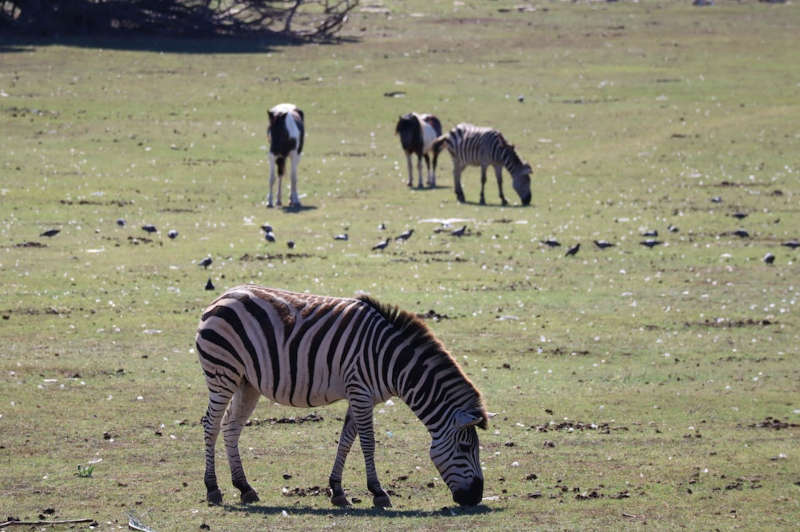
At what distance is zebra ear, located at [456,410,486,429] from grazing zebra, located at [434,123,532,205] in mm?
20468

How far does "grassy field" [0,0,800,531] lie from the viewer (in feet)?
36.3

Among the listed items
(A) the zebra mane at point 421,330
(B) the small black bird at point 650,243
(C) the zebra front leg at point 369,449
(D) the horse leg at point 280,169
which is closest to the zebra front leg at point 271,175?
(D) the horse leg at point 280,169

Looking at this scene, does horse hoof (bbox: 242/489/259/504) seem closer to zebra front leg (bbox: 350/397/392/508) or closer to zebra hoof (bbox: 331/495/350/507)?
zebra hoof (bbox: 331/495/350/507)

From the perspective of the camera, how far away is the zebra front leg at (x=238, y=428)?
413 inches

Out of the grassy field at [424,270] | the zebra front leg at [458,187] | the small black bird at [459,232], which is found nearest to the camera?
the grassy field at [424,270]

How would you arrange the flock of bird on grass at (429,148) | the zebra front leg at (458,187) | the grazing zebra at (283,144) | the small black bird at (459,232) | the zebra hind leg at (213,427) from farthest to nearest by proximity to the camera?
the zebra front leg at (458,187) < the flock of bird on grass at (429,148) < the grazing zebra at (283,144) < the small black bird at (459,232) < the zebra hind leg at (213,427)

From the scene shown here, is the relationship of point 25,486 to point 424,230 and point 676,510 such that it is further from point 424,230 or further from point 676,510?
point 424,230

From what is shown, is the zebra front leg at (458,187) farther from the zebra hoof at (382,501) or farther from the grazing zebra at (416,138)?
the zebra hoof at (382,501)

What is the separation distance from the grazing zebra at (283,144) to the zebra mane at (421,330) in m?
18.9

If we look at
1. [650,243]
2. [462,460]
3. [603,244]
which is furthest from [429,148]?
[462,460]

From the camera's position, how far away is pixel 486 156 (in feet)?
102

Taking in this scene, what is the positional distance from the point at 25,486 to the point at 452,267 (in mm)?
12628

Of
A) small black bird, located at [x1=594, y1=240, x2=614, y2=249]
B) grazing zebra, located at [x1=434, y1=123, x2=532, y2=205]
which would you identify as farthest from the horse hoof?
grazing zebra, located at [x1=434, y1=123, x2=532, y2=205]

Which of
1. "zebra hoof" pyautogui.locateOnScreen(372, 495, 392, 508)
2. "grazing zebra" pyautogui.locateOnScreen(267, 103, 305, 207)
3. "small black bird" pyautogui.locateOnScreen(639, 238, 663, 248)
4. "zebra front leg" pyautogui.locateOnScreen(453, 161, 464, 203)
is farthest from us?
"zebra front leg" pyautogui.locateOnScreen(453, 161, 464, 203)
